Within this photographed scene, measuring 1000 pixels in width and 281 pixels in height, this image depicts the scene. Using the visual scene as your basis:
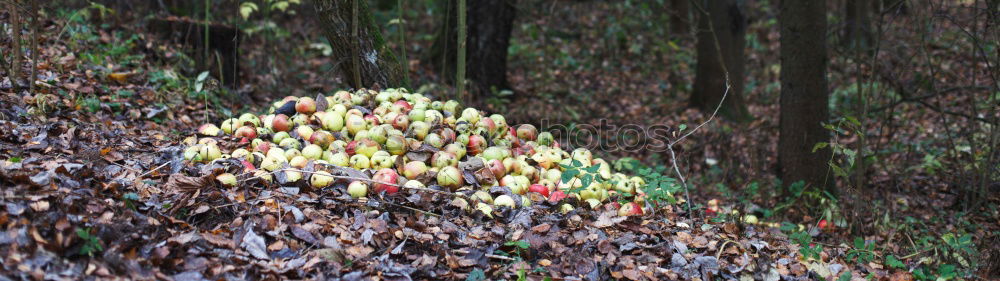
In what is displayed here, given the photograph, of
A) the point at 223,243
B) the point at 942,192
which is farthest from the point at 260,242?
the point at 942,192

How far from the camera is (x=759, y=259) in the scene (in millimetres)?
3260

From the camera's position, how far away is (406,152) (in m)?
3.94

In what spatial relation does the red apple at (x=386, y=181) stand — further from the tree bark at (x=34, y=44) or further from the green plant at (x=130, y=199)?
the tree bark at (x=34, y=44)

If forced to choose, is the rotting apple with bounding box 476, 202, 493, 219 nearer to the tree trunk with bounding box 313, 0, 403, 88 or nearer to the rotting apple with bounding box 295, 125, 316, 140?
the rotting apple with bounding box 295, 125, 316, 140

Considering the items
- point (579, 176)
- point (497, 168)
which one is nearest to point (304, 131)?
point (497, 168)

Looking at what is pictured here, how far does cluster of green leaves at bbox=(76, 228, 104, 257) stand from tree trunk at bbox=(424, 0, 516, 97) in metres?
5.75

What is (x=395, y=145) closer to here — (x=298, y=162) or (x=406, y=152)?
(x=406, y=152)

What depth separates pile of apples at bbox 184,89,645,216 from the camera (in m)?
3.56

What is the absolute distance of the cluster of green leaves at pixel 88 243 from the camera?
93.4 inches

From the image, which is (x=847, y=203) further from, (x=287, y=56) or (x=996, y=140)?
(x=287, y=56)

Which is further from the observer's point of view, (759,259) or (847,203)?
(847,203)

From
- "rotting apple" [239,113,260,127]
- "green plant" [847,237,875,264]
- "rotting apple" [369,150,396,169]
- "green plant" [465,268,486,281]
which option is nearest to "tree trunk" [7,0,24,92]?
"rotting apple" [239,113,260,127]

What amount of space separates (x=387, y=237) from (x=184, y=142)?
5.31 feet

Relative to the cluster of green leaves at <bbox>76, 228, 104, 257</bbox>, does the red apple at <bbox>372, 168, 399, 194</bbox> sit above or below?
below
